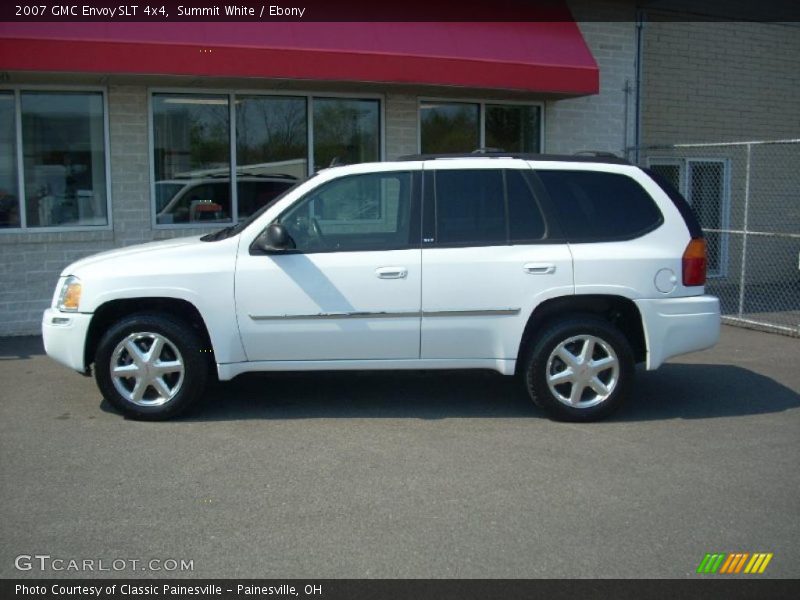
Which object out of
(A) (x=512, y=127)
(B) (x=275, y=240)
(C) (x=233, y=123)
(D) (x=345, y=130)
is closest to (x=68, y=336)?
(B) (x=275, y=240)

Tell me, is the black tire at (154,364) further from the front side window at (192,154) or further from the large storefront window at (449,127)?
Answer: the large storefront window at (449,127)

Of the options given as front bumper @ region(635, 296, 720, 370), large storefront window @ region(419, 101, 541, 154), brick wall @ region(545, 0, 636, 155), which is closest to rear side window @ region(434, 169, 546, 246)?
front bumper @ region(635, 296, 720, 370)

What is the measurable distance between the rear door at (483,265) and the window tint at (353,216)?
0.20m

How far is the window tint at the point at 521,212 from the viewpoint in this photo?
21.2 ft

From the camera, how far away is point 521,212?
21.4 feet

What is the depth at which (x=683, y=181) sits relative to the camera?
46.6ft

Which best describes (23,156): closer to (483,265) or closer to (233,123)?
(233,123)

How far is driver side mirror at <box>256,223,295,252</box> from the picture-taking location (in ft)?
20.1

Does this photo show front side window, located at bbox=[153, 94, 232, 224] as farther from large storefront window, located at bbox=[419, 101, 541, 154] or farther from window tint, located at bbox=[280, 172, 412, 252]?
window tint, located at bbox=[280, 172, 412, 252]

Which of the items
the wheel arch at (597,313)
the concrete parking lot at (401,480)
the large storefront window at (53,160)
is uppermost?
the large storefront window at (53,160)

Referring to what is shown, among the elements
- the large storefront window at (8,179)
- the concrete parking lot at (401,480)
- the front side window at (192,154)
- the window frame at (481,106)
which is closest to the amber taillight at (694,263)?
the concrete parking lot at (401,480)

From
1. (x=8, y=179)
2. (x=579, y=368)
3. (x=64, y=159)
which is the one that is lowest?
(x=579, y=368)

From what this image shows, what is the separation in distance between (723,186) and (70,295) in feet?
37.5
